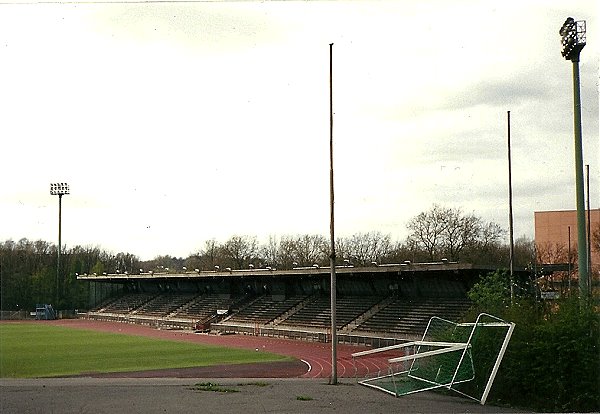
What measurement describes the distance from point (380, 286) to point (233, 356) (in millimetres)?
9700

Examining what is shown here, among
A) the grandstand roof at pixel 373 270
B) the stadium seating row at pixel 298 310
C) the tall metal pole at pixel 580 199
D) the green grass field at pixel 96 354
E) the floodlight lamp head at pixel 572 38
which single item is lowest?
the green grass field at pixel 96 354

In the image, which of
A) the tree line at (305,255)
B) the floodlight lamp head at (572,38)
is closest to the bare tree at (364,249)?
the tree line at (305,255)

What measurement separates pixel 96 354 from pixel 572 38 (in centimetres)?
2524

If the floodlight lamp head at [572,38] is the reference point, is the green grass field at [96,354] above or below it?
below

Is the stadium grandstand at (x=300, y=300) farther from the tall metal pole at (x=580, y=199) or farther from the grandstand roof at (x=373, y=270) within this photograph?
the tall metal pole at (x=580, y=199)

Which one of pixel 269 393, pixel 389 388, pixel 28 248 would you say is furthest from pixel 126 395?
pixel 28 248

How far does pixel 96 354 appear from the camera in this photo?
3338 centimetres

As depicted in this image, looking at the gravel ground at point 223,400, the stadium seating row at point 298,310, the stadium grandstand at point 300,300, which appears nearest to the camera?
the gravel ground at point 223,400

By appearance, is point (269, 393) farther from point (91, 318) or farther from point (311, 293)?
point (91, 318)

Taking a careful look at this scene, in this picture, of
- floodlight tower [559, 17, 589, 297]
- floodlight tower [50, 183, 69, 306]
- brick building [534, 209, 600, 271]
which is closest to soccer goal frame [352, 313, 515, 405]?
floodlight tower [559, 17, 589, 297]

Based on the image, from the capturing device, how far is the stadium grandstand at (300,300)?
34281 mm

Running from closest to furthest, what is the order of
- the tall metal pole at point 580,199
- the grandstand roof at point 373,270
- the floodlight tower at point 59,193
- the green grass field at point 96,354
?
the tall metal pole at point 580,199 → the green grass field at point 96,354 → the grandstand roof at point 373,270 → the floodlight tower at point 59,193

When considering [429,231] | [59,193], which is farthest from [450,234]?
[59,193]

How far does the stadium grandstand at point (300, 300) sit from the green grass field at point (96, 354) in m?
5.81
